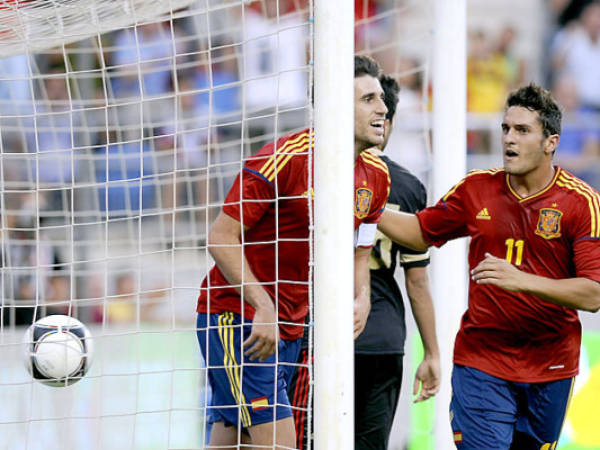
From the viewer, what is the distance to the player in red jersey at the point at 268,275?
3.54 metres

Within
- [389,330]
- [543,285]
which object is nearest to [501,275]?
[543,285]

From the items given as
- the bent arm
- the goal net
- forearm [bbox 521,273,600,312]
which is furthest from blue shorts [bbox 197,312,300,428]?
the goal net

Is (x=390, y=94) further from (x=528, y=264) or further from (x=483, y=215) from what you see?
(x=528, y=264)

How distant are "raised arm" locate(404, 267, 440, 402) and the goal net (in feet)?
2.40

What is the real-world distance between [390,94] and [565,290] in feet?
4.35

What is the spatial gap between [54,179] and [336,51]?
5.22 m

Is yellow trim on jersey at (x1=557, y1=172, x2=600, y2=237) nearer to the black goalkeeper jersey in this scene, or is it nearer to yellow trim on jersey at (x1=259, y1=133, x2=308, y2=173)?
the black goalkeeper jersey

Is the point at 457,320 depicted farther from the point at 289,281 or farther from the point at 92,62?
the point at 92,62

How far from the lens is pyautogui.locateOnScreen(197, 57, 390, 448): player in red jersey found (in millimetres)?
3535

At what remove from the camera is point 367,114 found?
3.71 metres

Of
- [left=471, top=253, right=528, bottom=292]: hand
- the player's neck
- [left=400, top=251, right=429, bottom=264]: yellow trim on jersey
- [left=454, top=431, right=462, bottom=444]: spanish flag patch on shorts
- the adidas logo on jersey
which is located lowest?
[left=454, top=431, right=462, bottom=444]: spanish flag patch on shorts

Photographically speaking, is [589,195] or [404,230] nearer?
[589,195]

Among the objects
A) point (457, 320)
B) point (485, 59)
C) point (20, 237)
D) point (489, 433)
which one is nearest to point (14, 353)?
point (20, 237)

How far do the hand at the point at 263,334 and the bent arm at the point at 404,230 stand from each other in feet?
2.63
